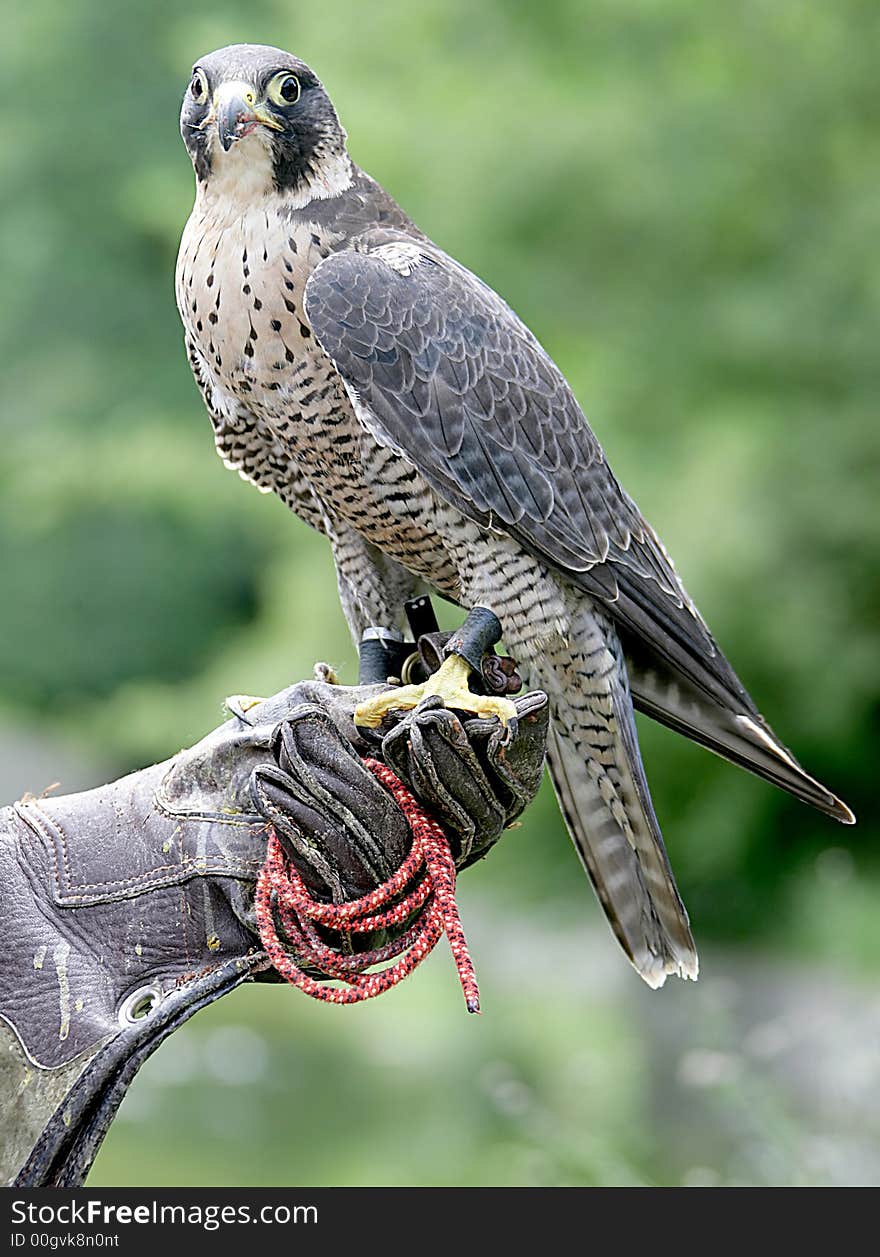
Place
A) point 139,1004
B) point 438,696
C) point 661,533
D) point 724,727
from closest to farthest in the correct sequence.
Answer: point 139,1004 < point 438,696 < point 724,727 < point 661,533

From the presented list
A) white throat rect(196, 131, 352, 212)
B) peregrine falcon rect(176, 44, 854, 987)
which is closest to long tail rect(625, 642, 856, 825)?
peregrine falcon rect(176, 44, 854, 987)

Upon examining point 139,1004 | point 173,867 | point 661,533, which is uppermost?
Result: point 661,533

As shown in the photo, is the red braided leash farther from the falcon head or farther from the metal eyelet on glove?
the falcon head

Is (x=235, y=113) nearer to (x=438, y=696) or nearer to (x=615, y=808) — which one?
(x=438, y=696)

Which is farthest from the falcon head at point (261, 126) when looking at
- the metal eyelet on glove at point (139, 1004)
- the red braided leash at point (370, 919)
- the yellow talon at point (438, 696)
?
the metal eyelet on glove at point (139, 1004)

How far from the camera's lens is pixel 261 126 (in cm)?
207

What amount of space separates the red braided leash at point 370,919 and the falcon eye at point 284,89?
1025mm

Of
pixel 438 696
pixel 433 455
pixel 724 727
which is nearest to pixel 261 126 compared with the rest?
pixel 433 455

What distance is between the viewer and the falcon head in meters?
2.05

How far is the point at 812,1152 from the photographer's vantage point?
351cm

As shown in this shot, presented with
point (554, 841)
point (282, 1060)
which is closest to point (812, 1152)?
point (554, 841)

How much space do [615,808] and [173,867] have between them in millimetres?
848

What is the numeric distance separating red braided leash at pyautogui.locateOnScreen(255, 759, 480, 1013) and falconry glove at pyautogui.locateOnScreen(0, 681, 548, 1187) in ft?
0.10

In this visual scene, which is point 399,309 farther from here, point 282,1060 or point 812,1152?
point 282,1060
